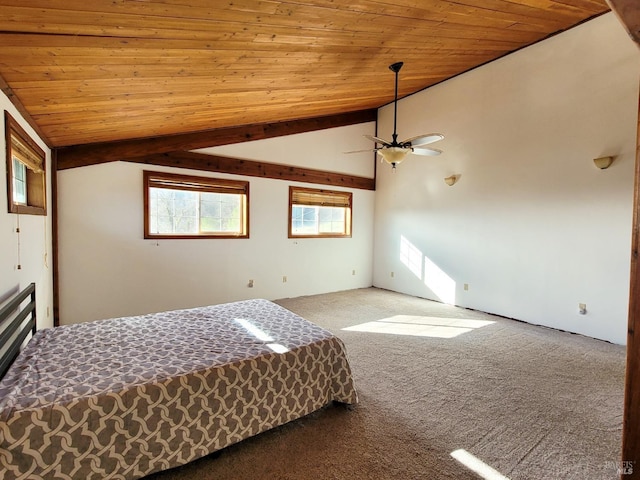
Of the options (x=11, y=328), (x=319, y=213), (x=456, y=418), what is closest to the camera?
(x=11, y=328)

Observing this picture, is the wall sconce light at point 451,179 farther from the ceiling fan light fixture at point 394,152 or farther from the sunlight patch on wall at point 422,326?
the sunlight patch on wall at point 422,326

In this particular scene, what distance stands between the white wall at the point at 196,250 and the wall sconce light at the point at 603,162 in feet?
12.4

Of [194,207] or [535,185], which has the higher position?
[535,185]

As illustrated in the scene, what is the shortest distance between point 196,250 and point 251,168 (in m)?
1.60

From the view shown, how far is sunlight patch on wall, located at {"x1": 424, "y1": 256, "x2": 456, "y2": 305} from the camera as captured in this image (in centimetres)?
539

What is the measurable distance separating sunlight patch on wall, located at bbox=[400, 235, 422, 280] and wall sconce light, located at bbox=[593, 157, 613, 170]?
2.84 meters

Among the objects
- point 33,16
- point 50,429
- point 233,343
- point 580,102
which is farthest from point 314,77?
point 50,429

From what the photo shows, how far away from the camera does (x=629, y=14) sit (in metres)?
1.01

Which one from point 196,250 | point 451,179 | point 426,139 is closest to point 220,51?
point 426,139

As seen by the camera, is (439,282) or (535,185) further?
(439,282)

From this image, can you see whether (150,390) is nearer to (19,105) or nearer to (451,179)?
(19,105)

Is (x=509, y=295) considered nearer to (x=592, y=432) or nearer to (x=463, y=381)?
(x=463, y=381)

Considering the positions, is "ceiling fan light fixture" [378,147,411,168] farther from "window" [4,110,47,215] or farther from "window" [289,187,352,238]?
"window" [4,110,47,215]

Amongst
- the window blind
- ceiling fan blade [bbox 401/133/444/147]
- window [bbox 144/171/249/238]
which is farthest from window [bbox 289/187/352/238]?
ceiling fan blade [bbox 401/133/444/147]
